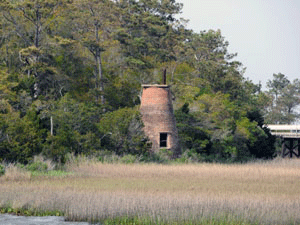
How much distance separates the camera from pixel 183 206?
21.3 m

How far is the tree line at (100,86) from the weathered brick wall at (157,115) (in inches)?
44.6

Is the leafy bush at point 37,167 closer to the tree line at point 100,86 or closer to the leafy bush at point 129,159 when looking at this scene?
the tree line at point 100,86

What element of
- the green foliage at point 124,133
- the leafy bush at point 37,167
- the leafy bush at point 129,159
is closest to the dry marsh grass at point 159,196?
the leafy bush at point 37,167

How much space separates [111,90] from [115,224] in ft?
118

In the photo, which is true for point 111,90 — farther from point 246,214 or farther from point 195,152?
point 246,214

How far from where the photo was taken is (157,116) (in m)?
45.7

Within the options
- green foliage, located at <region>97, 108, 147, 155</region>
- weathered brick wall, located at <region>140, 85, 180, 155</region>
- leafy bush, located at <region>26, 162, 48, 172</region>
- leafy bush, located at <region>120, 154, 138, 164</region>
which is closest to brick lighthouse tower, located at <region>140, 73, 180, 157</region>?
weathered brick wall, located at <region>140, 85, 180, 155</region>

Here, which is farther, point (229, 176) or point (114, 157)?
point (114, 157)

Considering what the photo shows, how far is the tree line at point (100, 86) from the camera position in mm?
42031

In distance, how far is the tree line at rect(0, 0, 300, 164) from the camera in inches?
1655

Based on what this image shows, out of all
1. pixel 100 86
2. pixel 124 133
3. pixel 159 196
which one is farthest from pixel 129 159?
pixel 159 196

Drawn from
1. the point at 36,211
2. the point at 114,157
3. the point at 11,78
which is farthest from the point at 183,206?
the point at 11,78

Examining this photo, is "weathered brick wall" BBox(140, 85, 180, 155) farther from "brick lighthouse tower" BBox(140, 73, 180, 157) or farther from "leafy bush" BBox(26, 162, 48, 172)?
"leafy bush" BBox(26, 162, 48, 172)

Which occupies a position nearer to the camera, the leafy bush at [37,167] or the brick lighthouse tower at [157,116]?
the leafy bush at [37,167]
